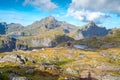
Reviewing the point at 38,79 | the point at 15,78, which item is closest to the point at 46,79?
the point at 38,79

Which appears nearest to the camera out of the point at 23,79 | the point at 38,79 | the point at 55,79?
the point at 23,79

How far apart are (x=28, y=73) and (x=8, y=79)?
134 feet

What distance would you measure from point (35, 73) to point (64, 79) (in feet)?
86.2

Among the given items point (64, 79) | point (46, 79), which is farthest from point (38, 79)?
point (64, 79)

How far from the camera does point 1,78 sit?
5054 inches

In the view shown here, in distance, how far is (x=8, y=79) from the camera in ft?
436

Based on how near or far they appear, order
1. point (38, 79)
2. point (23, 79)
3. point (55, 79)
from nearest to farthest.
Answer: point (23, 79) < point (38, 79) < point (55, 79)

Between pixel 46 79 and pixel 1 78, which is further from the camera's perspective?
pixel 46 79

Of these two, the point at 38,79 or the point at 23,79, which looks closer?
the point at 23,79

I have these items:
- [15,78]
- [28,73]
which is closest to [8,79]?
[15,78]

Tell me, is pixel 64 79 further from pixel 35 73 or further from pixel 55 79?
pixel 35 73

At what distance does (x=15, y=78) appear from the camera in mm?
A: 132125

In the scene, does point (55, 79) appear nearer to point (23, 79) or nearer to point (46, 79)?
point (46, 79)

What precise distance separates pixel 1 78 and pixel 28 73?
46.1m
